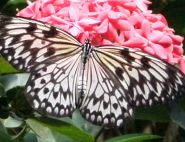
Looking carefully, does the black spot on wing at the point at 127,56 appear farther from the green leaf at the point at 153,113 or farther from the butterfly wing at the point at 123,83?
the green leaf at the point at 153,113

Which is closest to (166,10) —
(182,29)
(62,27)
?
(182,29)

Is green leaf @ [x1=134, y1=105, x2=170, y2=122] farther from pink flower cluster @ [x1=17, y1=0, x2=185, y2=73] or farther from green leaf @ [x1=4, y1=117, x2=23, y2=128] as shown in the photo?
green leaf @ [x1=4, y1=117, x2=23, y2=128]

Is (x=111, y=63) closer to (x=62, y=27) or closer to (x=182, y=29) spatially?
(x=62, y=27)

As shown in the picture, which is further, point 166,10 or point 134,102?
point 166,10

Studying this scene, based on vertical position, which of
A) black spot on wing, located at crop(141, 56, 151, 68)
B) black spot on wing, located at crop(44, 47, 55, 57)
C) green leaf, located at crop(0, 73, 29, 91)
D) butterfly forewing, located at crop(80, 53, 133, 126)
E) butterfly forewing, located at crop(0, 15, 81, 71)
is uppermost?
butterfly forewing, located at crop(0, 15, 81, 71)

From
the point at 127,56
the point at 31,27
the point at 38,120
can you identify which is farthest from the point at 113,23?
the point at 38,120

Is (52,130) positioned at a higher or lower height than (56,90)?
lower

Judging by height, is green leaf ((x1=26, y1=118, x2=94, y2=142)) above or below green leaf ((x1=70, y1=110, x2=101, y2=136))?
above

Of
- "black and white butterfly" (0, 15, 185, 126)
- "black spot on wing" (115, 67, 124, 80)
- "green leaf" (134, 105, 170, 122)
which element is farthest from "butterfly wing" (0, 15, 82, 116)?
"green leaf" (134, 105, 170, 122)
